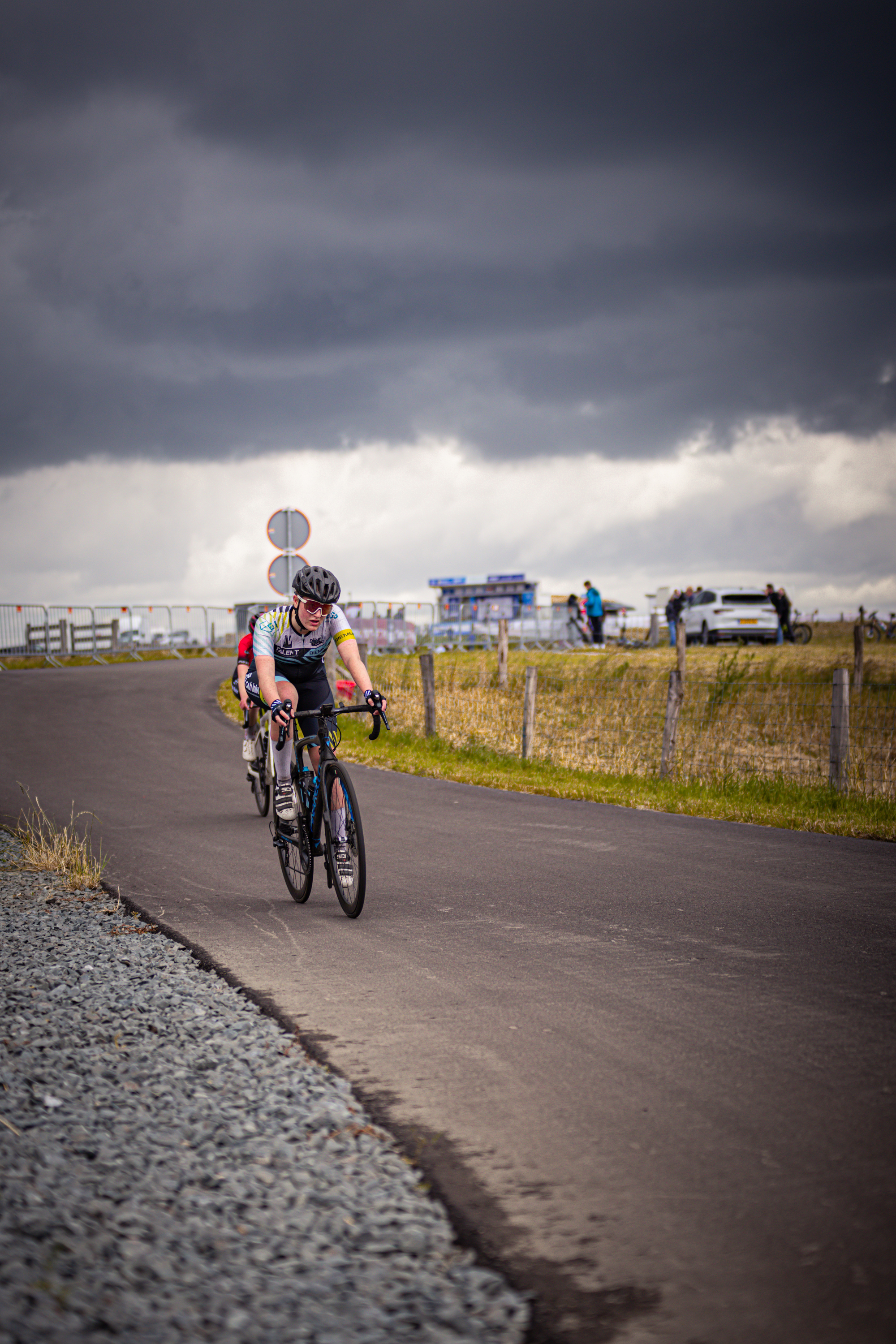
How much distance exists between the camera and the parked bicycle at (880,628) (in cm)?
3684

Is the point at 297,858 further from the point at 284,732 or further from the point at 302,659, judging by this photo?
the point at 302,659

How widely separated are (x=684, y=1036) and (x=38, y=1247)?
8.43ft

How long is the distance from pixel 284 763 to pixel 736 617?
28646 mm

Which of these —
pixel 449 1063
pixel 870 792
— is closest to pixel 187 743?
pixel 870 792

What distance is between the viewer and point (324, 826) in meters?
6.58

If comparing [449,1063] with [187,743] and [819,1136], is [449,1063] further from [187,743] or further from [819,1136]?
[187,743]

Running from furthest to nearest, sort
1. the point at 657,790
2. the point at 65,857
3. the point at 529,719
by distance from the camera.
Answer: the point at 529,719
the point at 657,790
the point at 65,857

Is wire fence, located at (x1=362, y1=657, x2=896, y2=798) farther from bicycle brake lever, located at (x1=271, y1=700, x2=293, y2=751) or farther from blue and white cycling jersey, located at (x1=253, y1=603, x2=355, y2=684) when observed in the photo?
bicycle brake lever, located at (x1=271, y1=700, x2=293, y2=751)

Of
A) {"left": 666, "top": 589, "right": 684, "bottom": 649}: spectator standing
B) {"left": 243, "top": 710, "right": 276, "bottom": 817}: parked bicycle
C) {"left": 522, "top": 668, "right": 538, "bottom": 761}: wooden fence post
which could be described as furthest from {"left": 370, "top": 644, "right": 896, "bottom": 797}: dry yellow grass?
{"left": 666, "top": 589, "right": 684, "bottom": 649}: spectator standing

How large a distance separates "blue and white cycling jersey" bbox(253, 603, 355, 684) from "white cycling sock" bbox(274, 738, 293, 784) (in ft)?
1.87

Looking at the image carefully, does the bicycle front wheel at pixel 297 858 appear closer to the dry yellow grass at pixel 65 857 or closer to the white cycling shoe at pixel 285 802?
the white cycling shoe at pixel 285 802

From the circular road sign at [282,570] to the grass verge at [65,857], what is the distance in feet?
23.5

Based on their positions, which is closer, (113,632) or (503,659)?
(503,659)

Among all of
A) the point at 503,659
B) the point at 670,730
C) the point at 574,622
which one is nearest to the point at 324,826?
the point at 670,730
